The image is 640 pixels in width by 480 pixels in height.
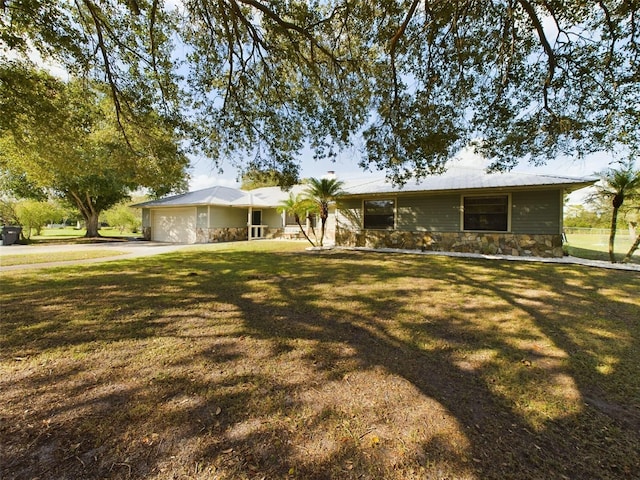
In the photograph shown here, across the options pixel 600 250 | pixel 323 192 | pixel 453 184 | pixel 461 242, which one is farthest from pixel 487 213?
pixel 600 250

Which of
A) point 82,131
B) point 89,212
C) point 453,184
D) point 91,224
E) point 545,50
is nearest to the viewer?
point 545,50

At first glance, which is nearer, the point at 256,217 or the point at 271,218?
the point at 271,218

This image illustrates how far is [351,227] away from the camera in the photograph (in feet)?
46.0

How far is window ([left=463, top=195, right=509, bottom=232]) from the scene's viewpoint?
34.7ft

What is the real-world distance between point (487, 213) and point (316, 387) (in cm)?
1104

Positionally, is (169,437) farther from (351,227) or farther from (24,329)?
(351,227)

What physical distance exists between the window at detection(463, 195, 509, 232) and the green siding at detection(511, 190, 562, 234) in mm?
285

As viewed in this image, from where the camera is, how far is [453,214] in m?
11.4

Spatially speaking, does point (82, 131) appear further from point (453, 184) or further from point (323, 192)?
point (453, 184)

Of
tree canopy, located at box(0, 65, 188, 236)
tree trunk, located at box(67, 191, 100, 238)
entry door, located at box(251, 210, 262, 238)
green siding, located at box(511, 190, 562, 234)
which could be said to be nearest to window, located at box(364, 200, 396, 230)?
green siding, located at box(511, 190, 562, 234)

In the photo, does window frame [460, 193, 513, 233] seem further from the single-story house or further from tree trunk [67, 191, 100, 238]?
tree trunk [67, 191, 100, 238]

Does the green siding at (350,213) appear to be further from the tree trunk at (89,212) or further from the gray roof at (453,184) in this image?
the tree trunk at (89,212)

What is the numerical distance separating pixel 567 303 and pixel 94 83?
1156 centimetres

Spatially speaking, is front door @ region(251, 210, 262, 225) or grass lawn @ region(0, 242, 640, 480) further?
front door @ region(251, 210, 262, 225)
